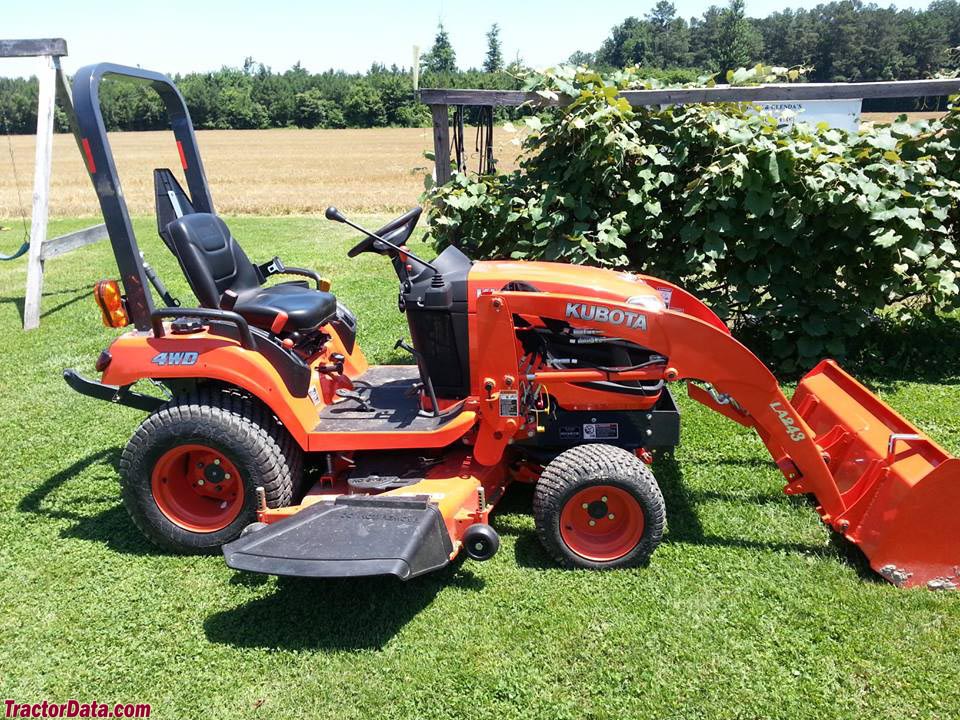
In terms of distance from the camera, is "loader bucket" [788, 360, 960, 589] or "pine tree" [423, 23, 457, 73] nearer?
"loader bucket" [788, 360, 960, 589]

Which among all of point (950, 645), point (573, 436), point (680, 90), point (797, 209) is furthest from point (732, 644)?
point (680, 90)

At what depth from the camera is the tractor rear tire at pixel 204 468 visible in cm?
372

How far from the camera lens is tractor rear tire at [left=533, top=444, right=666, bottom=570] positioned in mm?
3537

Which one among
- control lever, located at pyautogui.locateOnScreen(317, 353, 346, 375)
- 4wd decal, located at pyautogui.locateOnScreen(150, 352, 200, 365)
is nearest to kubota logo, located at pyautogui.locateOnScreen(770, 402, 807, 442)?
control lever, located at pyautogui.locateOnScreen(317, 353, 346, 375)

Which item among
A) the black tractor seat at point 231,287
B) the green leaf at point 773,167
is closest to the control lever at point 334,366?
the black tractor seat at point 231,287

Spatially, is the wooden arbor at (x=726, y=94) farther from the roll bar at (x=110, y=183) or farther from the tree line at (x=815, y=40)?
the tree line at (x=815, y=40)

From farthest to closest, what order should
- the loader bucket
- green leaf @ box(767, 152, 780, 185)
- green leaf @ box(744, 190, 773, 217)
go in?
1. green leaf @ box(744, 190, 773, 217)
2. green leaf @ box(767, 152, 780, 185)
3. the loader bucket

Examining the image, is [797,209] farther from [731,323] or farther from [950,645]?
[950,645]

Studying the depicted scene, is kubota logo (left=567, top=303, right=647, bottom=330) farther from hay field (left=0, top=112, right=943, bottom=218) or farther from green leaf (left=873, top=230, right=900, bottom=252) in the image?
hay field (left=0, top=112, right=943, bottom=218)

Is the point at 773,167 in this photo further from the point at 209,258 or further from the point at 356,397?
the point at 209,258

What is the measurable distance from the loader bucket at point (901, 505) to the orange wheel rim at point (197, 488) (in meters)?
2.90

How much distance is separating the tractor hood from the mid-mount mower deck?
0.01 m

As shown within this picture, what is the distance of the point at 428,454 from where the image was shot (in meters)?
4.03

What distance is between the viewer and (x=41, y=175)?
8484 millimetres
